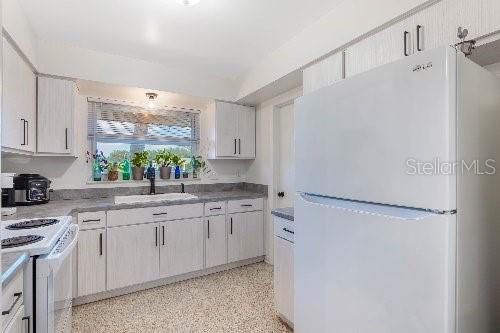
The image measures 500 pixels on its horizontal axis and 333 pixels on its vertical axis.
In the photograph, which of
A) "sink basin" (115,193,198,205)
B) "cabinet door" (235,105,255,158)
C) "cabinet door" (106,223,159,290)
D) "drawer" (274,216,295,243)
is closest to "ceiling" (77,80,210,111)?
"cabinet door" (235,105,255,158)

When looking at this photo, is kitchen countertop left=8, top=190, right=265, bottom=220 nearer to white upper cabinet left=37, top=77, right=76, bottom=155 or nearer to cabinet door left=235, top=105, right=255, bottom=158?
white upper cabinet left=37, top=77, right=76, bottom=155

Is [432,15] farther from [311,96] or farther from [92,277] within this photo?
[92,277]

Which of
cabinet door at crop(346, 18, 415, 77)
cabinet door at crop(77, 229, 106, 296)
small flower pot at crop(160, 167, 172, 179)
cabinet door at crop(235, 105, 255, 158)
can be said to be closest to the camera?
cabinet door at crop(346, 18, 415, 77)

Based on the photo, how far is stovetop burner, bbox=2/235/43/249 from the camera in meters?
1.30

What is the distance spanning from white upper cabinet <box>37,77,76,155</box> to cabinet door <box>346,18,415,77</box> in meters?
2.53

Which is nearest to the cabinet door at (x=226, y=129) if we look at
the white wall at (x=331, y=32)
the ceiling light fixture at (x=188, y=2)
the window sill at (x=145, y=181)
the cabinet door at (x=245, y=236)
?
the window sill at (x=145, y=181)

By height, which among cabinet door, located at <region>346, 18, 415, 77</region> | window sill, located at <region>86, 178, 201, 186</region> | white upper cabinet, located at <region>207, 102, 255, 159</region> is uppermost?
cabinet door, located at <region>346, 18, 415, 77</region>

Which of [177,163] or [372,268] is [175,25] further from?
[372,268]

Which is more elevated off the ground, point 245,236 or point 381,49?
point 381,49

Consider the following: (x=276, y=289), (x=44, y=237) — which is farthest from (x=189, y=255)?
(x=44, y=237)

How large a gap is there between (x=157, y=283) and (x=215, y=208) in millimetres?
969

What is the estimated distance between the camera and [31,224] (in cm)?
172

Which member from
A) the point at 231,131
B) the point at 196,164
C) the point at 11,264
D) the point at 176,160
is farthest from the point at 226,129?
the point at 11,264

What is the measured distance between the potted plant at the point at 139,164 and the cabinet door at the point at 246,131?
1.18m
